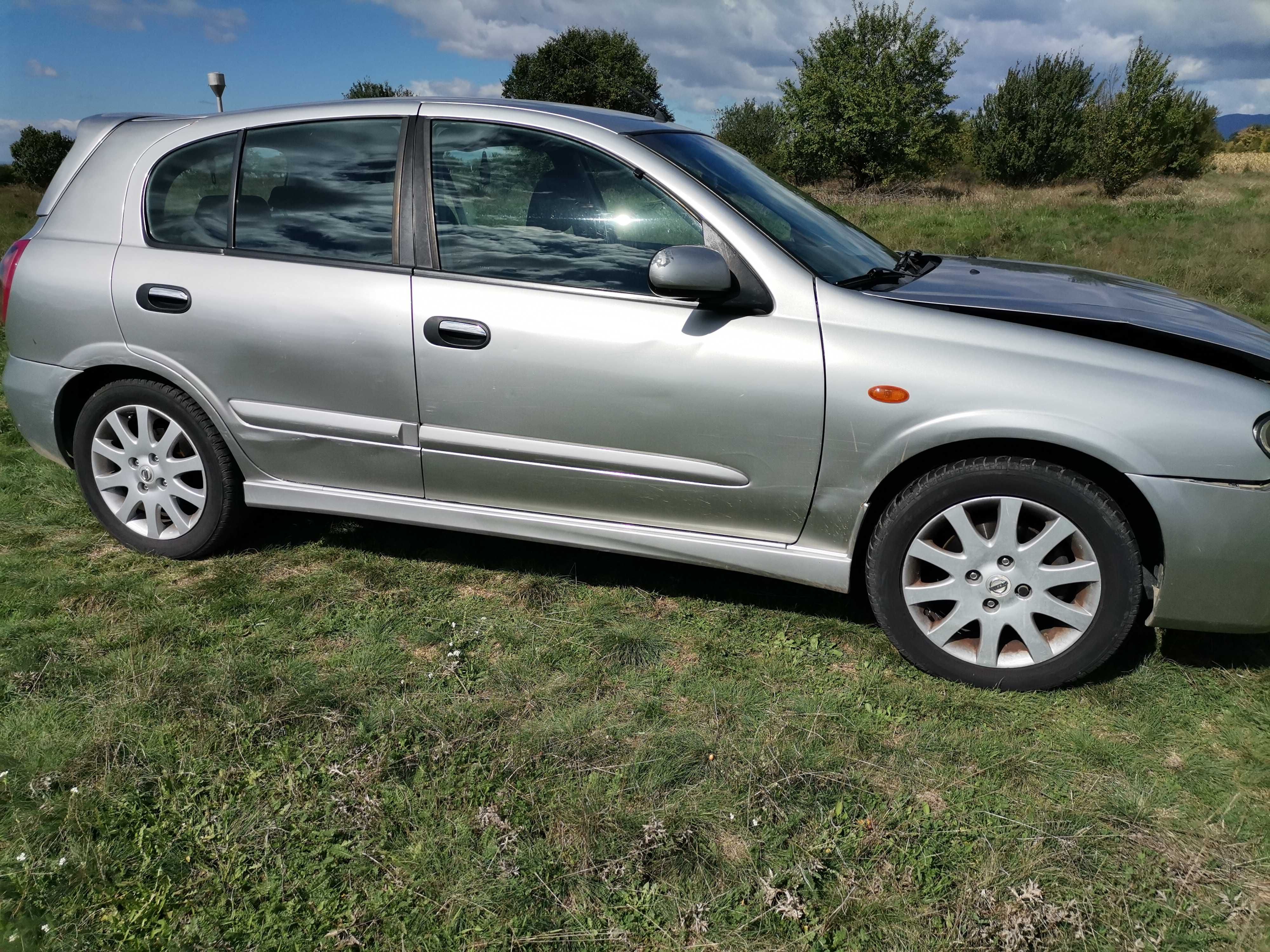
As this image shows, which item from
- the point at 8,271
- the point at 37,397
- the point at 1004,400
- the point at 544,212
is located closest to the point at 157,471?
the point at 37,397

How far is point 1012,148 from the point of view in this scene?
36.9m

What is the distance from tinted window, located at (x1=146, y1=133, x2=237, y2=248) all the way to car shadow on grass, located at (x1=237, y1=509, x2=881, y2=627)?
117 centimetres

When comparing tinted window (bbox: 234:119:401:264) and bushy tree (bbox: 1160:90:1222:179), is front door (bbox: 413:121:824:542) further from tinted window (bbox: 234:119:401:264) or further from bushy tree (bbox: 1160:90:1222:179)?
bushy tree (bbox: 1160:90:1222:179)

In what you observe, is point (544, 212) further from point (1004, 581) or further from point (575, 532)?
point (1004, 581)

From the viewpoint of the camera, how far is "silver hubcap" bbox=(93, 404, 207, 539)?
3.73 meters

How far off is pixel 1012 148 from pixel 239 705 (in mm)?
40250

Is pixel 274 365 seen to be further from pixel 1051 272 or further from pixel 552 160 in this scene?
pixel 1051 272

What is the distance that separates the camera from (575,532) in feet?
10.8

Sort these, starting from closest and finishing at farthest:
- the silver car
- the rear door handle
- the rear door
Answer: the silver car, the rear door, the rear door handle

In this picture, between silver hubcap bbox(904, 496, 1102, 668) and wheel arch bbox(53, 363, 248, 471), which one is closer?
silver hubcap bbox(904, 496, 1102, 668)

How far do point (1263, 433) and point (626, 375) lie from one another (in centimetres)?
187

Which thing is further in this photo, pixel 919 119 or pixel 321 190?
pixel 919 119

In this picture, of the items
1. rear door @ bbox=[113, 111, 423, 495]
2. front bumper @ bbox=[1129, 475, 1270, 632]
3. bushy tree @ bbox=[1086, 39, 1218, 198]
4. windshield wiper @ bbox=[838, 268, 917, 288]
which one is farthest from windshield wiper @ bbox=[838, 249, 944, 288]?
bushy tree @ bbox=[1086, 39, 1218, 198]

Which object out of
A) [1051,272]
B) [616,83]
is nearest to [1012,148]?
[616,83]
